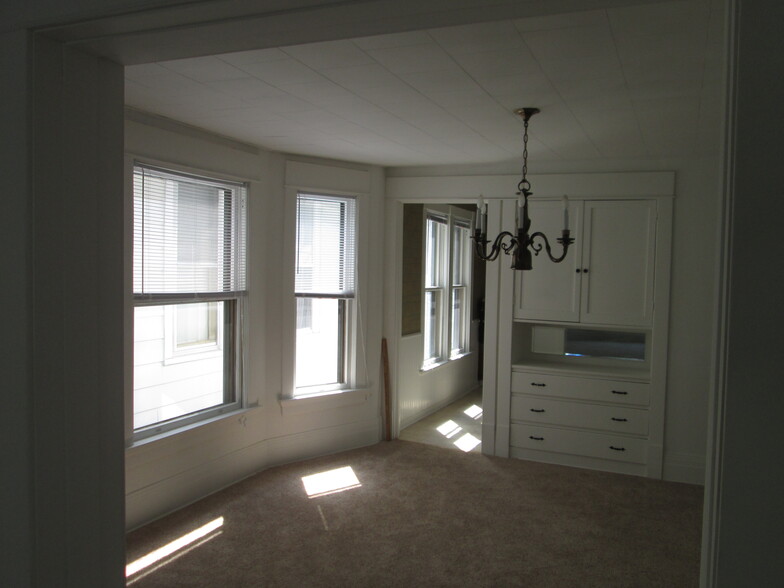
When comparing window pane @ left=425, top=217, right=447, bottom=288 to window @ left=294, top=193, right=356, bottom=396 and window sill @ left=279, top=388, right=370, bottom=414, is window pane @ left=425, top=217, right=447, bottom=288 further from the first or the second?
window sill @ left=279, top=388, right=370, bottom=414

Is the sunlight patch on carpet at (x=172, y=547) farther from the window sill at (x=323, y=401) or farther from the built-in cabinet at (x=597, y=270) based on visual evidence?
the built-in cabinet at (x=597, y=270)

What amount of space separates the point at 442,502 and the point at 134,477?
196 centimetres

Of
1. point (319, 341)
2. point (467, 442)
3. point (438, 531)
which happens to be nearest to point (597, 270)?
point (467, 442)

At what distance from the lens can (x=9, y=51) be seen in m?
1.20

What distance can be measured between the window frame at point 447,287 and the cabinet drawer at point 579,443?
1.52 m

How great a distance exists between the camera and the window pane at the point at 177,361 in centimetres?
355

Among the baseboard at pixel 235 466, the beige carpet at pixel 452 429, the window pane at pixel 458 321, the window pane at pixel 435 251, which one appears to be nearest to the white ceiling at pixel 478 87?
the window pane at pixel 435 251

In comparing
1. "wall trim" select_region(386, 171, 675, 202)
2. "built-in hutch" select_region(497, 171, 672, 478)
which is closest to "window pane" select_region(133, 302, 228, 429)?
"wall trim" select_region(386, 171, 675, 202)

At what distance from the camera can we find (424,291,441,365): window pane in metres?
6.53

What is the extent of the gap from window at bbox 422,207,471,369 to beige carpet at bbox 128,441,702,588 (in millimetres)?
2140

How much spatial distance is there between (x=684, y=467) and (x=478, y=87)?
11.3 ft

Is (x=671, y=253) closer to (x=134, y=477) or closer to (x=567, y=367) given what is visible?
(x=567, y=367)

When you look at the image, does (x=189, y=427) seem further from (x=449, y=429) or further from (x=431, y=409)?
(x=431, y=409)

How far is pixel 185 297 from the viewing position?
12.4 ft
